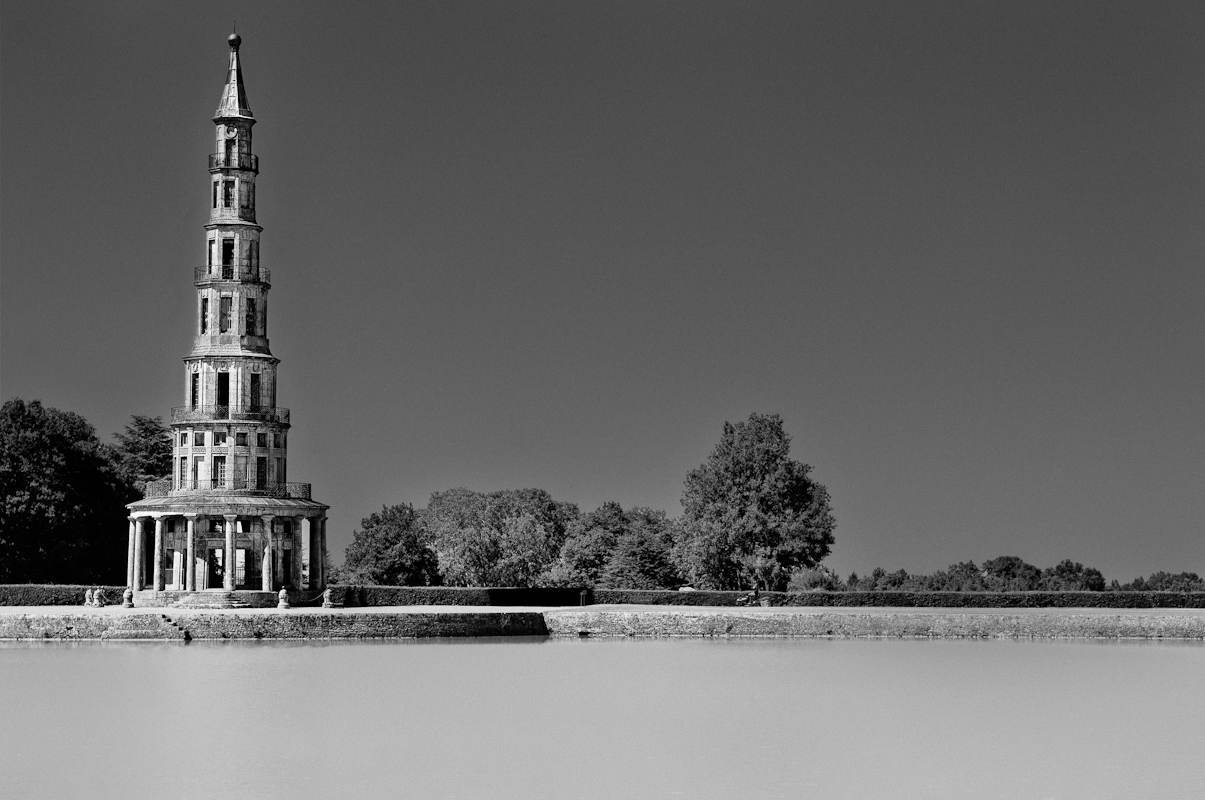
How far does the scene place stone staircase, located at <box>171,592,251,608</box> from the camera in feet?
245

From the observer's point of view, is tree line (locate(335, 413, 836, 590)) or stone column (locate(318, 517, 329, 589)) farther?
tree line (locate(335, 413, 836, 590))

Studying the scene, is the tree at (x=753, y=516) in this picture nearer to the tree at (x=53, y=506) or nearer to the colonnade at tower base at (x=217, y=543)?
the colonnade at tower base at (x=217, y=543)

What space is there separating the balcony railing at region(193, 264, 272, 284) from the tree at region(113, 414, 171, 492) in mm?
19596

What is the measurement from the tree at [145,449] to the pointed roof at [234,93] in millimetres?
23529

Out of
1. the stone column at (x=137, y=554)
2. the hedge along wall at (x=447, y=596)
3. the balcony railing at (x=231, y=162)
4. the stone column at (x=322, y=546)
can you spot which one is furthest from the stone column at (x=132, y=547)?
the balcony railing at (x=231, y=162)

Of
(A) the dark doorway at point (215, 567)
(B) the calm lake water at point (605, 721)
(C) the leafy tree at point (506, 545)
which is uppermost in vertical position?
(C) the leafy tree at point (506, 545)

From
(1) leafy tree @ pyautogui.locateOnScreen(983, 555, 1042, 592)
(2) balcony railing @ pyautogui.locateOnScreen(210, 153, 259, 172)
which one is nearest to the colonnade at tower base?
(2) balcony railing @ pyautogui.locateOnScreen(210, 153, 259, 172)

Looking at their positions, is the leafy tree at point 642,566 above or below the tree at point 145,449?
below

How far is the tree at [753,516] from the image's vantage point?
86688 millimetres

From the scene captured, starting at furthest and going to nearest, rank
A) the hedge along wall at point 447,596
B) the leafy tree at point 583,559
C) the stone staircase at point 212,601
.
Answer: the leafy tree at point 583,559, the hedge along wall at point 447,596, the stone staircase at point 212,601

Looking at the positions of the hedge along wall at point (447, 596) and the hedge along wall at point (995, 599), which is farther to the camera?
the hedge along wall at point (447, 596)

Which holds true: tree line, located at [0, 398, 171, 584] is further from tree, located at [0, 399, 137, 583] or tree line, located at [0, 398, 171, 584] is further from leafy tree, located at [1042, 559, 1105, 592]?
A: leafy tree, located at [1042, 559, 1105, 592]

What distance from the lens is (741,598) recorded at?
79.2m

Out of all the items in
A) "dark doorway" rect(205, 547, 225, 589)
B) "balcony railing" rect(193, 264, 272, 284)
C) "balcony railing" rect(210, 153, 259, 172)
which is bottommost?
"dark doorway" rect(205, 547, 225, 589)
